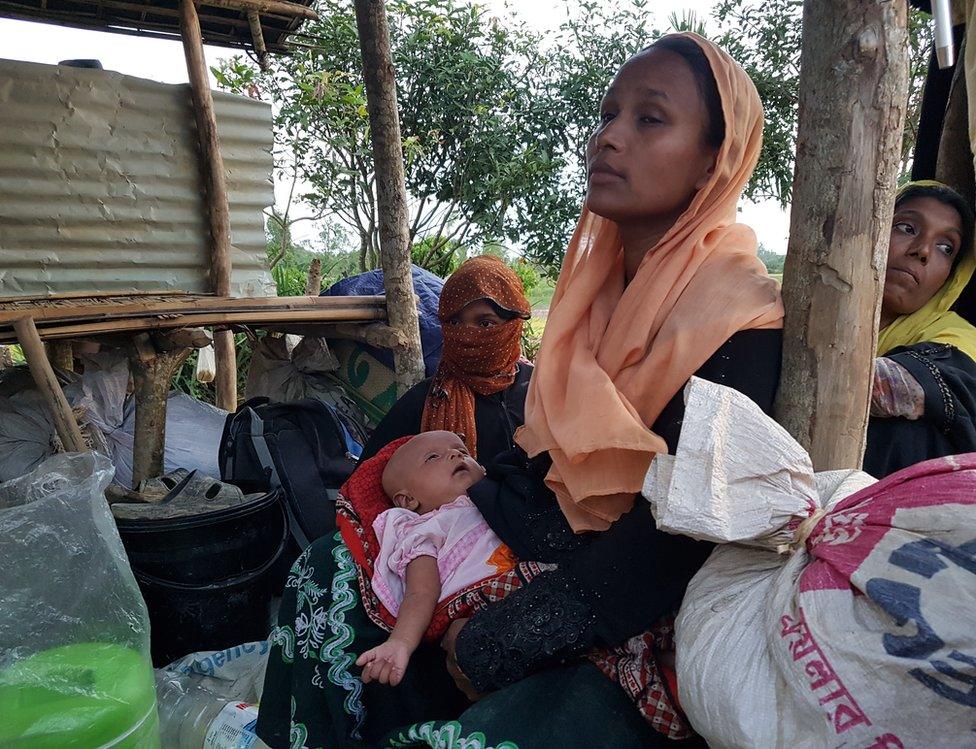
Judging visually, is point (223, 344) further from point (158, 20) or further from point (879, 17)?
point (879, 17)

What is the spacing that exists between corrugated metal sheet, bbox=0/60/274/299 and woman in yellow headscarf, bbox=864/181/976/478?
3341 mm

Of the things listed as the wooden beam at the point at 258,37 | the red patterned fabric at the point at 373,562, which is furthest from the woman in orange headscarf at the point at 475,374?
the wooden beam at the point at 258,37

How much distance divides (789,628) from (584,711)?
475 mm

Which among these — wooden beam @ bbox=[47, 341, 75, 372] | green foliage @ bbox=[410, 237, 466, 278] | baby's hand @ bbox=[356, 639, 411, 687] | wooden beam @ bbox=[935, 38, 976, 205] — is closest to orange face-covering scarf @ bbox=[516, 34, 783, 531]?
baby's hand @ bbox=[356, 639, 411, 687]

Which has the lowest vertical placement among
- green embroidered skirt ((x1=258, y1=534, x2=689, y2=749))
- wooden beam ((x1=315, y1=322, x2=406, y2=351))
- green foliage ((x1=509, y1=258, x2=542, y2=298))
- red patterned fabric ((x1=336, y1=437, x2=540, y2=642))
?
green embroidered skirt ((x1=258, y1=534, x2=689, y2=749))

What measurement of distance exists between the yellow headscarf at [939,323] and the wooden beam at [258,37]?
3.48 metres

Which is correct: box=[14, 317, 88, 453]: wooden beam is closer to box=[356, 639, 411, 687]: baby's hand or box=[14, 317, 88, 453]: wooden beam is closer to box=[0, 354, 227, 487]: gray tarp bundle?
box=[0, 354, 227, 487]: gray tarp bundle

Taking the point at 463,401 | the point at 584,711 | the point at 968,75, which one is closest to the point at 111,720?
the point at 584,711

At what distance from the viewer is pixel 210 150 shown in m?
3.80

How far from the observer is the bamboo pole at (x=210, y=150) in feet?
12.2

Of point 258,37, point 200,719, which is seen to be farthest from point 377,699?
point 258,37

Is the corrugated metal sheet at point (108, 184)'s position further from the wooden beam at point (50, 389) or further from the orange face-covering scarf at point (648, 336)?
the orange face-covering scarf at point (648, 336)

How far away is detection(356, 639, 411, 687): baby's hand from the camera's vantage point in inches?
54.9

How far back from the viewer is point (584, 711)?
50.1 inches
